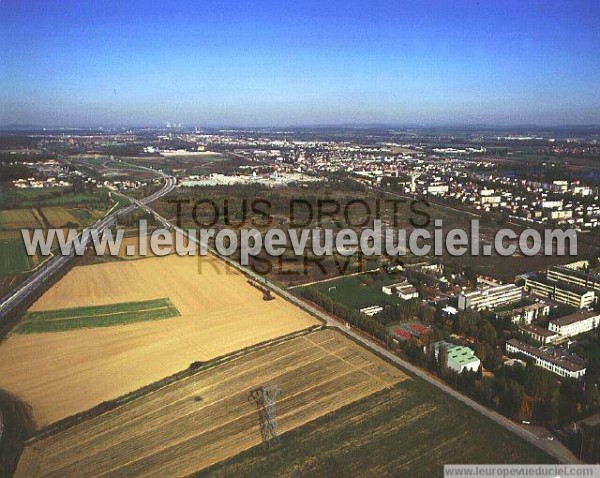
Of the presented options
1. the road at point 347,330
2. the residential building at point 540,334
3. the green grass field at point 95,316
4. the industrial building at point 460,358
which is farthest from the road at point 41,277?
the residential building at point 540,334

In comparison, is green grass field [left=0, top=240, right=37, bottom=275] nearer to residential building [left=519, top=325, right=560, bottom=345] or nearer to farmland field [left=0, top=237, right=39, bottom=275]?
farmland field [left=0, top=237, right=39, bottom=275]

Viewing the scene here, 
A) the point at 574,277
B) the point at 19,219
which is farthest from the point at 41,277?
the point at 574,277

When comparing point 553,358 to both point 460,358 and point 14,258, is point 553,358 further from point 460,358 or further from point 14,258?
point 14,258

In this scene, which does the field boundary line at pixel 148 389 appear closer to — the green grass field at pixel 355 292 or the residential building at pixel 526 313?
the green grass field at pixel 355 292

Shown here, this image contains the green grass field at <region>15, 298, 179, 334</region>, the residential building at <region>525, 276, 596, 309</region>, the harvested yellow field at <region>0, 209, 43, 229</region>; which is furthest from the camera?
the harvested yellow field at <region>0, 209, 43, 229</region>

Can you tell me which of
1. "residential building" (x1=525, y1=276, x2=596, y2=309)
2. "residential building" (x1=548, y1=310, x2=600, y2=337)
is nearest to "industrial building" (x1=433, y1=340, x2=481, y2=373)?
"residential building" (x1=548, y1=310, x2=600, y2=337)

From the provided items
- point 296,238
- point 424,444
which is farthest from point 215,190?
point 424,444
